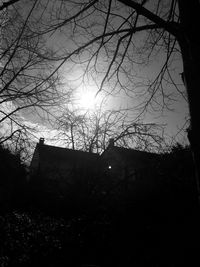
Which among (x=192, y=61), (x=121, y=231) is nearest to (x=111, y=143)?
(x=121, y=231)

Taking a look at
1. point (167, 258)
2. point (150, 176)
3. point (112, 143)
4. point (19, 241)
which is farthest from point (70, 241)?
point (112, 143)

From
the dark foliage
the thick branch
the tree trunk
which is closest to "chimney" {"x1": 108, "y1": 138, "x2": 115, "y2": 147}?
the dark foliage

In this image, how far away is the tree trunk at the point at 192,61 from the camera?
1994 millimetres

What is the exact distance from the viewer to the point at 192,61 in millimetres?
2180

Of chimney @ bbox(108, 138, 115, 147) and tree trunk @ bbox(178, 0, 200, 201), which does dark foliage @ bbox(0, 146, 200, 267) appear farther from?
tree trunk @ bbox(178, 0, 200, 201)

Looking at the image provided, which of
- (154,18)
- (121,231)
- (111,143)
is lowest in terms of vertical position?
(121,231)

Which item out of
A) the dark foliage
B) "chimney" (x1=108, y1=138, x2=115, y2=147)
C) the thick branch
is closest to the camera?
the thick branch

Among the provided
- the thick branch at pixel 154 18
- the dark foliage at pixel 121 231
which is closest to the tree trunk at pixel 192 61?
the thick branch at pixel 154 18

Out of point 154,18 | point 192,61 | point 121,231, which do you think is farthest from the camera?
point 121,231

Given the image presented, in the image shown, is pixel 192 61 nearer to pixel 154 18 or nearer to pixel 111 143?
pixel 154 18

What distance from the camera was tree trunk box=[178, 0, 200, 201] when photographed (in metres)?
1.99

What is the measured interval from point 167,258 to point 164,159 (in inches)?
218

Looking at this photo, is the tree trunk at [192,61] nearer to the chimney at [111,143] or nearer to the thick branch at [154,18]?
the thick branch at [154,18]

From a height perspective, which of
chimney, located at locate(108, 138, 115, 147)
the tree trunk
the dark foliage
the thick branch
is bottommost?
the dark foliage
